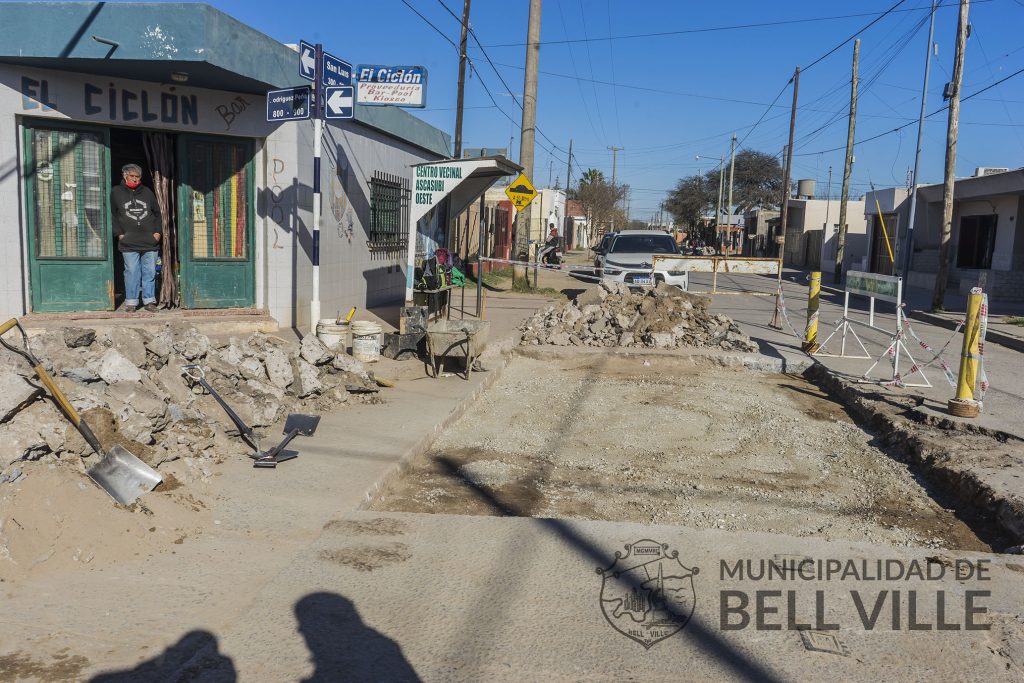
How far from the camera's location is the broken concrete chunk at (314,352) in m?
8.25

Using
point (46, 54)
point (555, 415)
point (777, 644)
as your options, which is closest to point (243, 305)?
point (46, 54)

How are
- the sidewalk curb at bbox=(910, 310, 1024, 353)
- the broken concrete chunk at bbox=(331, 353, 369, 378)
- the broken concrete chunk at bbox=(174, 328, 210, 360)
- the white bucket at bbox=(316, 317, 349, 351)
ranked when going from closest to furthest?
Answer: the broken concrete chunk at bbox=(174, 328, 210, 360) < the broken concrete chunk at bbox=(331, 353, 369, 378) < the white bucket at bbox=(316, 317, 349, 351) < the sidewalk curb at bbox=(910, 310, 1024, 353)

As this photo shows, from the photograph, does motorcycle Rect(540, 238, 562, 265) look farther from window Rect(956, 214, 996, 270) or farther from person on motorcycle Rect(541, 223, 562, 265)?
window Rect(956, 214, 996, 270)

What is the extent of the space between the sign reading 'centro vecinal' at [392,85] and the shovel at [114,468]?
6.71 m

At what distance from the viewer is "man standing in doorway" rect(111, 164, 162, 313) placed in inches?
393

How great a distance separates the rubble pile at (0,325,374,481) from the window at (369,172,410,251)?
6861mm

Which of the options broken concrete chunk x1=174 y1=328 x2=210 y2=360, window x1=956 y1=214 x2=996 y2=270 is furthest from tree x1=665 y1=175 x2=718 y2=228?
broken concrete chunk x1=174 y1=328 x2=210 y2=360

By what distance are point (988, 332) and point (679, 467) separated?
1303cm

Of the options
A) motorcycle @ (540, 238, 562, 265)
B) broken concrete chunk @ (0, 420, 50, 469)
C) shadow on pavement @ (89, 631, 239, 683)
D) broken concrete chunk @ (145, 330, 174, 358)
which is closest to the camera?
shadow on pavement @ (89, 631, 239, 683)

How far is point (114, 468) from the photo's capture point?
488 centimetres

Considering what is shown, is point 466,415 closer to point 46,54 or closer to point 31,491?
point 31,491

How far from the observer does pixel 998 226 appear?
2688 centimetres

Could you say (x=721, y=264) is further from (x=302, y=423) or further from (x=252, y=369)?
(x=302, y=423)

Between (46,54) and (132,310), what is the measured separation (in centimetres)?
316
